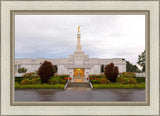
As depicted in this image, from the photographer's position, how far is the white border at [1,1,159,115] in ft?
24.9

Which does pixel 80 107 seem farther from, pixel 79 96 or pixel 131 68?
pixel 131 68

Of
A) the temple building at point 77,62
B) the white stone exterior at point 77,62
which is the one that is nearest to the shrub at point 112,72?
the temple building at point 77,62

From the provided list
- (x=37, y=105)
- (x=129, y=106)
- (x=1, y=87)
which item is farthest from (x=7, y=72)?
(x=129, y=106)

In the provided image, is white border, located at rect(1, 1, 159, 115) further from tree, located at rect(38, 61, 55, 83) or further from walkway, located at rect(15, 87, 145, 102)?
tree, located at rect(38, 61, 55, 83)

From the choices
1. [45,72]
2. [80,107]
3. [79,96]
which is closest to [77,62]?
[45,72]

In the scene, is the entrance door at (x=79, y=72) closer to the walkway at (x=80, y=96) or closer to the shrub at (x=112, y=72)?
the shrub at (x=112, y=72)

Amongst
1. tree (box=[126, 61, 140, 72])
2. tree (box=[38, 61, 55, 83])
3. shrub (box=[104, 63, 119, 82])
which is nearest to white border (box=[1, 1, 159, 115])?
tree (box=[38, 61, 55, 83])

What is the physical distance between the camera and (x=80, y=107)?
766cm

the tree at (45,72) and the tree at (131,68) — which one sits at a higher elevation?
the tree at (45,72)

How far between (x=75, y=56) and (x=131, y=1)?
42200 millimetres

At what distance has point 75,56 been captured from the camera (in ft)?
163

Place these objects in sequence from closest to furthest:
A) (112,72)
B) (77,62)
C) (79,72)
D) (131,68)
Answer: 1. (112,72)
2. (79,72)
3. (77,62)
4. (131,68)

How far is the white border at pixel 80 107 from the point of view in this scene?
Answer: 7.59 metres

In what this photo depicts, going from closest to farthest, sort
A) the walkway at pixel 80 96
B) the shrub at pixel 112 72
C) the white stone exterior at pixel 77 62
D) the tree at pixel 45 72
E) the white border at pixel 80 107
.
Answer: the white border at pixel 80 107, the walkway at pixel 80 96, the tree at pixel 45 72, the shrub at pixel 112 72, the white stone exterior at pixel 77 62
